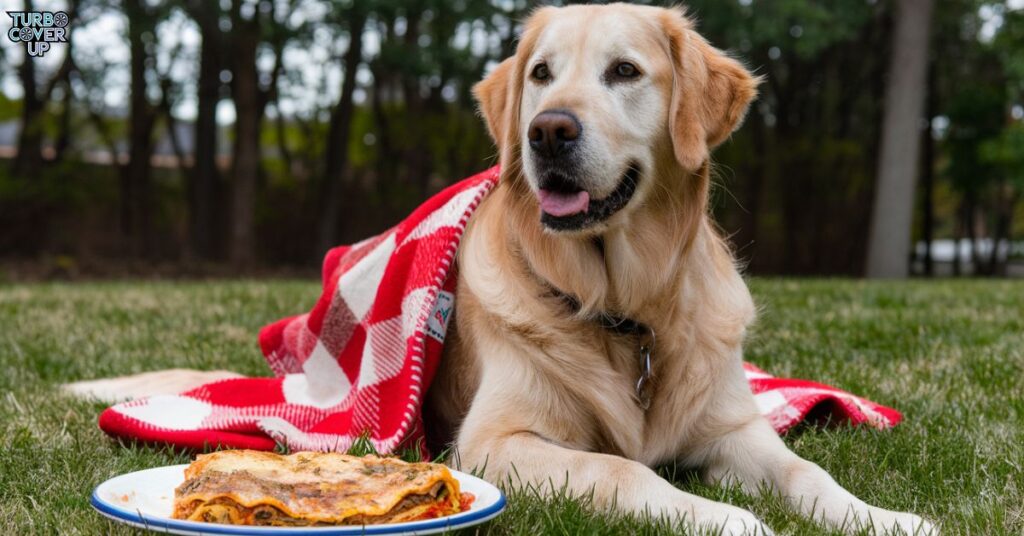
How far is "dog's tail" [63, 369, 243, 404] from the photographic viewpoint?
3.89 m

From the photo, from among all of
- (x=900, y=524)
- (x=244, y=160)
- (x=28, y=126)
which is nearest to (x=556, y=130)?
(x=900, y=524)

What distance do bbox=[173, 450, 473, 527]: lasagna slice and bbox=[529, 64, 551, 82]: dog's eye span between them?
1.32 metres

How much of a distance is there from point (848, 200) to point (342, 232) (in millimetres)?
10123

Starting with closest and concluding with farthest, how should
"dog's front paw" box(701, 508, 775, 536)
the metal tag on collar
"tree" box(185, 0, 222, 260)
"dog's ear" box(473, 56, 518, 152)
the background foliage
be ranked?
"dog's front paw" box(701, 508, 775, 536) < the metal tag on collar < "dog's ear" box(473, 56, 518, 152) < the background foliage < "tree" box(185, 0, 222, 260)

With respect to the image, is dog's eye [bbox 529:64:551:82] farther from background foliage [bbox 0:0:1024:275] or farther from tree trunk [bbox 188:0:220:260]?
tree trunk [bbox 188:0:220:260]

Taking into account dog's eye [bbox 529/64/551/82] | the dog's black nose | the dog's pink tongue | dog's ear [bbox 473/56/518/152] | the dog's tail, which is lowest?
the dog's tail

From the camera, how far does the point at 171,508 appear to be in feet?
6.62

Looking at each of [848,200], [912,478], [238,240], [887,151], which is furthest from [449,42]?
[912,478]

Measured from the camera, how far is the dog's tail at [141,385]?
389 centimetres

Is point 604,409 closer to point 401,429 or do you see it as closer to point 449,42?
point 401,429

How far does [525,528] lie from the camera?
208 centimetres

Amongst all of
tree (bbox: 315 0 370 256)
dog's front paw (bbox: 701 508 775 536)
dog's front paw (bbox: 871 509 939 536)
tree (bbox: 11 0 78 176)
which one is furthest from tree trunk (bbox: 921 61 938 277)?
dog's front paw (bbox: 701 508 775 536)

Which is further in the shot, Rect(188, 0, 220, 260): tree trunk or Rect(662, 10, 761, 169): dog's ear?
Rect(188, 0, 220, 260): tree trunk

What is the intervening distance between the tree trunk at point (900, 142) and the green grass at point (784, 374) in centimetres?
743
